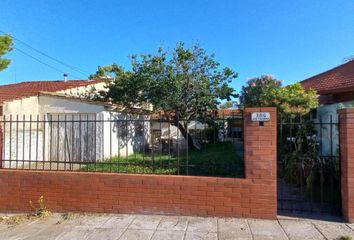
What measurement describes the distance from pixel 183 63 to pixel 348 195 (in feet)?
30.9

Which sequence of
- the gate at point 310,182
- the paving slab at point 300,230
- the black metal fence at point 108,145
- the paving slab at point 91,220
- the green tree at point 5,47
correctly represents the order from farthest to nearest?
the green tree at point 5,47, the black metal fence at point 108,145, the gate at point 310,182, the paving slab at point 91,220, the paving slab at point 300,230

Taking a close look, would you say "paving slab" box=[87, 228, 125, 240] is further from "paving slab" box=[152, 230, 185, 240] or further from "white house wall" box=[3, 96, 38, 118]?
"white house wall" box=[3, 96, 38, 118]

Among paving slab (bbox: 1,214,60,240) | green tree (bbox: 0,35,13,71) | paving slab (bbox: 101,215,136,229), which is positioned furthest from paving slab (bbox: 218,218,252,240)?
green tree (bbox: 0,35,13,71)

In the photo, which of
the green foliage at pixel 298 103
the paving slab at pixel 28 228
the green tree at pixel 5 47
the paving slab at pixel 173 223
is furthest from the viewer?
the green tree at pixel 5 47

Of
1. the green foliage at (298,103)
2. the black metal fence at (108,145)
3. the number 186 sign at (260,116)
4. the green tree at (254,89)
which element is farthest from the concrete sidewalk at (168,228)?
the green tree at (254,89)

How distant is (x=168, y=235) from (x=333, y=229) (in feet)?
8.62

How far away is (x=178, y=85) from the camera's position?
12484 millimetres

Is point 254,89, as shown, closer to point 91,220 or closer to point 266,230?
point 266,230

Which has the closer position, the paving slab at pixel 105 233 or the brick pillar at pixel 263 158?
the paving slab at pixel 105 233

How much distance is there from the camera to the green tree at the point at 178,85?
1298 cm

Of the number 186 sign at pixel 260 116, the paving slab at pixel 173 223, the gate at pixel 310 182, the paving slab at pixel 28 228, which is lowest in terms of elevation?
the paving slab at pixel 28 228

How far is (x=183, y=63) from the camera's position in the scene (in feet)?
43.5

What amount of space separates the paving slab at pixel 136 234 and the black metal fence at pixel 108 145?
1.66 m

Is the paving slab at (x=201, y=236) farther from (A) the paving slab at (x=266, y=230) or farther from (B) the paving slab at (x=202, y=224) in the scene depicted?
(A) the paving slab at (x=266, y=230)
